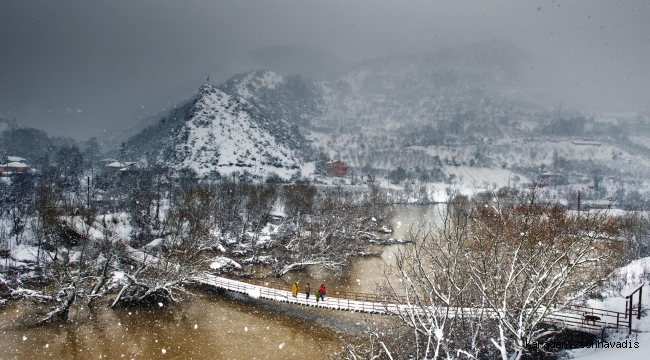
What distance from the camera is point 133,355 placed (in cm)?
1831

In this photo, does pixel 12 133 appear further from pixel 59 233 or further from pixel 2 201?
pixel 59 233

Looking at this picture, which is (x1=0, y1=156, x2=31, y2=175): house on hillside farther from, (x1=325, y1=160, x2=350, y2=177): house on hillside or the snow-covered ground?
the snow-covered ground

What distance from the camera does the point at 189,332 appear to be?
830 inches

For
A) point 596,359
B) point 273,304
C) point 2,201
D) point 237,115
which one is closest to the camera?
point 596,359

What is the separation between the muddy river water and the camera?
18.7 m

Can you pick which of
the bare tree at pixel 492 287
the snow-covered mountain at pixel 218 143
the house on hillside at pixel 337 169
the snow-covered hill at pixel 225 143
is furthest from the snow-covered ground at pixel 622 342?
the house on hillside at pixel 337 169

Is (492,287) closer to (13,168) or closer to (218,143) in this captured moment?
(13,168)

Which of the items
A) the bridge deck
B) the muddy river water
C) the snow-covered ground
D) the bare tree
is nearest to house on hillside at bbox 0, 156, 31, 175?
the muddy river water

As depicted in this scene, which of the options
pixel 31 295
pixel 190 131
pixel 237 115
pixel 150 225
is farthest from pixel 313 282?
pixel 237 115

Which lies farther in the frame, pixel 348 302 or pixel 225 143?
pixel 225 143

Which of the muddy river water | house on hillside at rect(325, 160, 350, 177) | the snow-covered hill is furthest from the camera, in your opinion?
house on hillside at rect(325, 160, 350, 177)

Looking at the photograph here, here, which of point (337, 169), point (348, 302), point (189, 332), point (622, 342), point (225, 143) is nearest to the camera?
point (622, 342)

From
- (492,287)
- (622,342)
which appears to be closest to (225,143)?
(492,287)

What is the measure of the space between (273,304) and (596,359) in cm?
1920
